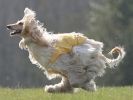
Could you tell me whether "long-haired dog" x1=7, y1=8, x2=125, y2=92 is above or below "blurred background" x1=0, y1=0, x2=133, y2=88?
below

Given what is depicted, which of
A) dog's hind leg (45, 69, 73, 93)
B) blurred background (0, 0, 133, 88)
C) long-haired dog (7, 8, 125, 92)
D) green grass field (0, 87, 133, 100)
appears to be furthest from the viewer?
blurred background (0, 0, 133, 88)

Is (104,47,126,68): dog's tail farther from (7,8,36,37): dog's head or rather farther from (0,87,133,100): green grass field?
(7,8,36,37): dog's head

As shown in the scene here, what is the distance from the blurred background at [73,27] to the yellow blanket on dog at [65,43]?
17.9 meters

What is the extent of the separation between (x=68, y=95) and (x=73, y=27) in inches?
2290

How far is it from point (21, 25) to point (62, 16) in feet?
216

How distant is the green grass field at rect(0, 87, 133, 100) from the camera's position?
15797mm

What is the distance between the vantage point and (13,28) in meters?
16.3

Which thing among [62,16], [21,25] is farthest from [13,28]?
[62,16]

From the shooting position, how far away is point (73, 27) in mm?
74188

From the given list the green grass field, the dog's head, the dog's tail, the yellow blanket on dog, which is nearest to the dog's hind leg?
the green grass field

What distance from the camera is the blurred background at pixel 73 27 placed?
46.8 meters

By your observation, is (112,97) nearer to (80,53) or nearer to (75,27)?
(80,53)

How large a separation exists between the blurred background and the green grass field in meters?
17.0

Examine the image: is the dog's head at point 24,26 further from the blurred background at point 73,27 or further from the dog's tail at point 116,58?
the blurred background at point 73,27
